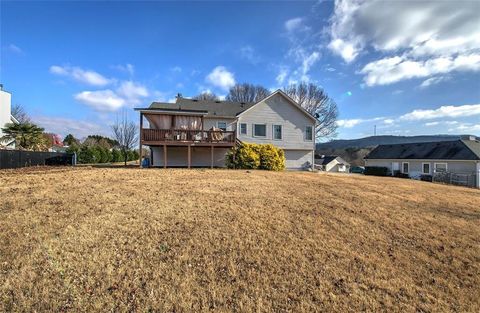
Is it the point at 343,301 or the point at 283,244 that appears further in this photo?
the point at 283,244

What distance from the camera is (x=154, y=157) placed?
69.4 feet

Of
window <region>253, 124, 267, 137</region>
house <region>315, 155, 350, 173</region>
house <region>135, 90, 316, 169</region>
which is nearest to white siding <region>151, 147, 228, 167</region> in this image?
house <region>135, 90, 316, 169</region>

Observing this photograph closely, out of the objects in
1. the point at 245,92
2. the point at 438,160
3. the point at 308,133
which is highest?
the point at 245,92

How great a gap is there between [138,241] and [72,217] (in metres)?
1.91

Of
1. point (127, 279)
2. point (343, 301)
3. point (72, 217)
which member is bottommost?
point (343, 301)

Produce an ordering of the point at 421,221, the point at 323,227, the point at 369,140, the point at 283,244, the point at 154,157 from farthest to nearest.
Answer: the point at 369,140 → the point at 154,157 → the point at 421,221 → the point at 323,227 → the point at 283,244

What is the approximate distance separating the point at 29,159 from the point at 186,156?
940 centimetres

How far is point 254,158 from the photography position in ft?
60.5

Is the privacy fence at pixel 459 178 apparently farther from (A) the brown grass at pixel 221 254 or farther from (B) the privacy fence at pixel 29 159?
(B) the privacy fence at pixel 29 159

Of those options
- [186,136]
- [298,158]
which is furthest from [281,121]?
[186,136]

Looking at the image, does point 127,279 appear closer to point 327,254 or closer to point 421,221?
point 327,254

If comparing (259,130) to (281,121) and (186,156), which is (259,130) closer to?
(281,121)

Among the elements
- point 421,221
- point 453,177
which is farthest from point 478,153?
point 421,221

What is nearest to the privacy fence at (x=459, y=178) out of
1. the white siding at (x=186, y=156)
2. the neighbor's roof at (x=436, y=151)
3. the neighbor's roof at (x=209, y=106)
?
the neighbor's roof at (x=436, y=151)
